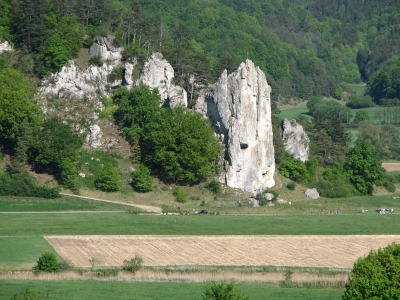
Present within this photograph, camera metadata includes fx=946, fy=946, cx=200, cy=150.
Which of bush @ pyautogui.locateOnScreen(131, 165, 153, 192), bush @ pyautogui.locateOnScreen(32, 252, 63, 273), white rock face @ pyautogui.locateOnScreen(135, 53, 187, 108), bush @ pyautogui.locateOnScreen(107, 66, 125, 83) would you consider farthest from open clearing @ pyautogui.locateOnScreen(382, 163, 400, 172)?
bush @ pyautogui.locateOnScreen(32, 252, 63, 273)

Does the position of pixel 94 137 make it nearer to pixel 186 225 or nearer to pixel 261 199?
pixel 261 199

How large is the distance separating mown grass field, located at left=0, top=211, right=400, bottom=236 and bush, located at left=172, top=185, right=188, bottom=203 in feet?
25.0

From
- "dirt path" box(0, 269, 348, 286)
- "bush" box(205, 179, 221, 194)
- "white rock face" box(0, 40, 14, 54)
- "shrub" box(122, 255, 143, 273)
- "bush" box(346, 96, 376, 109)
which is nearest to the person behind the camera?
"dirt path" box(0, 269, 348, 286)

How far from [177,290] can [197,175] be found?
4441 centimetres

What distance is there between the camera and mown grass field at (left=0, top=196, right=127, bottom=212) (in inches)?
3243

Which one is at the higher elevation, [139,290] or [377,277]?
[377,277]

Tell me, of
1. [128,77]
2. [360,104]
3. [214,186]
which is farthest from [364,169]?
[360,104]

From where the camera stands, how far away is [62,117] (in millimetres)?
93938

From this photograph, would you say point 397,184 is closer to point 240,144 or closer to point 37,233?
point 240,144

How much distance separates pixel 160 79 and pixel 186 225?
26607 mm

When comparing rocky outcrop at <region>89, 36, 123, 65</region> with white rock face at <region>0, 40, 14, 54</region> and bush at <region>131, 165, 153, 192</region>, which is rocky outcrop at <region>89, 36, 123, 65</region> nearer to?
white rock face at <region>0, 40, 14, 54</region>

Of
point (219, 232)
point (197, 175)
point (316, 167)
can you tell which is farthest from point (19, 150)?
point (316, 167)

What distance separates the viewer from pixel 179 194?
89.4 m

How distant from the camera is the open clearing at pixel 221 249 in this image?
5872cm
